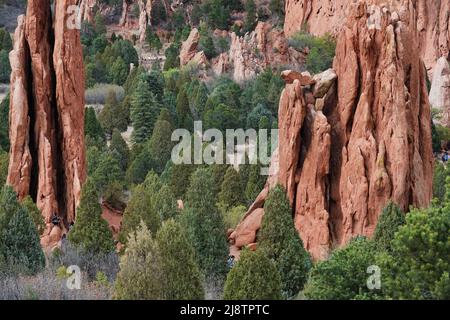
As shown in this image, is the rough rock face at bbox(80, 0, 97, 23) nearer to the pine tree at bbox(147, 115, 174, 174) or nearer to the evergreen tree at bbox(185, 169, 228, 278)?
the pine tree at bbox(147, 115, 174, 174)

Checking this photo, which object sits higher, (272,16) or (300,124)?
(272,16)

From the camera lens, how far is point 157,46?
7819cm

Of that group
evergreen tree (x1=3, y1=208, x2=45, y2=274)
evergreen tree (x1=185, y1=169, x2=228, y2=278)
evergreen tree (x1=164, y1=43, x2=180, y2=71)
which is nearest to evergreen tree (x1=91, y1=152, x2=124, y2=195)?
evergreen tree (x1=185, y1=169, x2=228, y2=278)

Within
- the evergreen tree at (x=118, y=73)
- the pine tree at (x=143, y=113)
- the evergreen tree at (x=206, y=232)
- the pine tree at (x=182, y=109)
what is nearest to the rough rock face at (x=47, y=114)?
the evergreen tree at (x=206, y=232)

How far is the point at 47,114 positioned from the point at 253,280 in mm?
11932

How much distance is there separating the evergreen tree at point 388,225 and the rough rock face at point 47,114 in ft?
31.3

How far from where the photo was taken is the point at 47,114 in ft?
83.0

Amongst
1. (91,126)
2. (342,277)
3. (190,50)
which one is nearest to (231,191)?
(91,126)

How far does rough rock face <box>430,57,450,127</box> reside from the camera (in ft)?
178

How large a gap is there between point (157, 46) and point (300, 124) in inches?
2234

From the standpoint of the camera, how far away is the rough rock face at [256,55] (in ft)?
202

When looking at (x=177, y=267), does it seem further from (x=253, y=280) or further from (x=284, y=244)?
(x=284, y=244)
